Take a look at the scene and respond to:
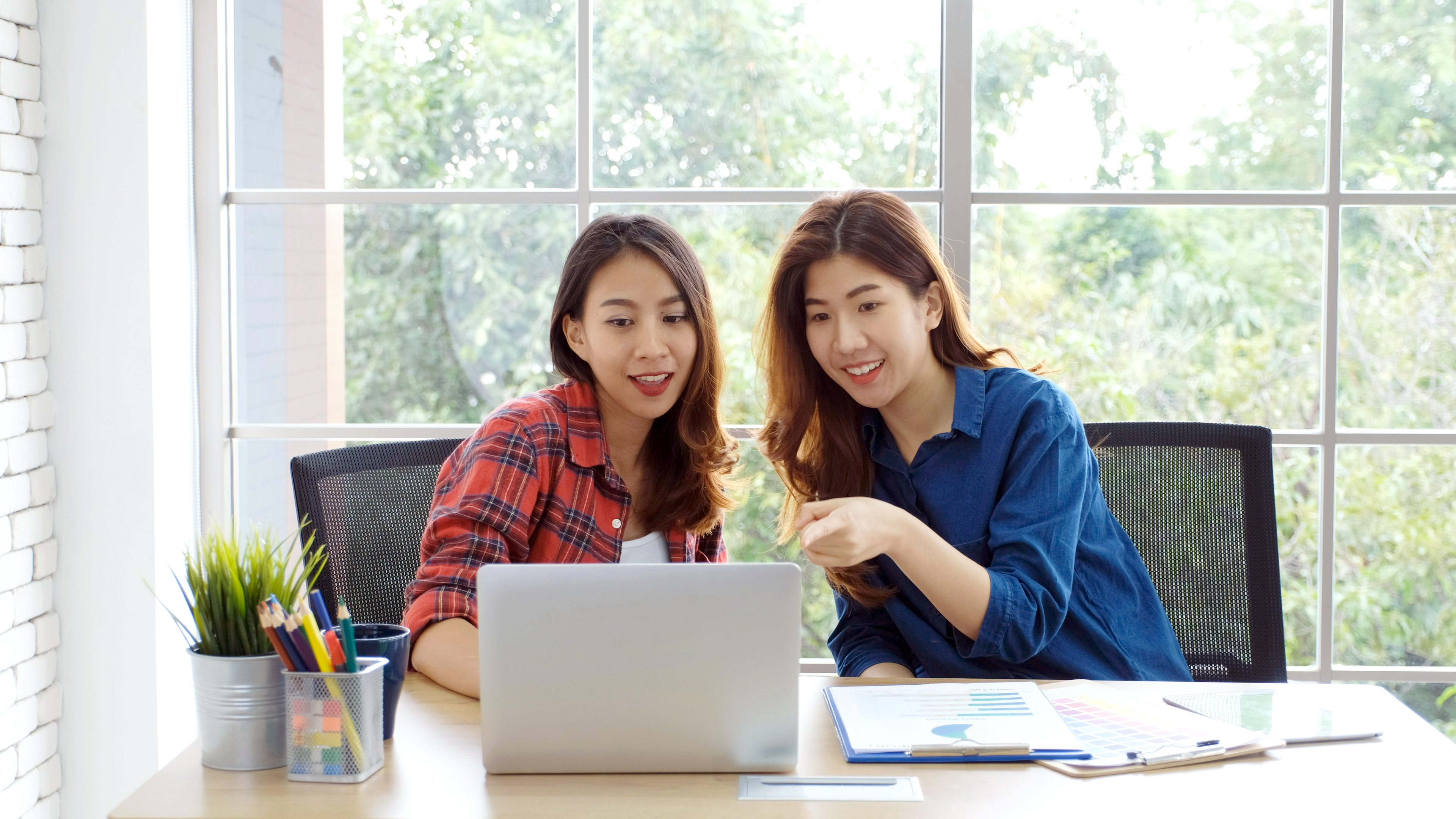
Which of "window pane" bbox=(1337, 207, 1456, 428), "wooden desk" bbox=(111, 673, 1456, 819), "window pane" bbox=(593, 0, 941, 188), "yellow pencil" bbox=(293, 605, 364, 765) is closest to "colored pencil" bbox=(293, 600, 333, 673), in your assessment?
"yellow pencil" bbox=(293, 605, 364, 765)

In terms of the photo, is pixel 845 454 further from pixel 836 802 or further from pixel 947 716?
pixel 836 802

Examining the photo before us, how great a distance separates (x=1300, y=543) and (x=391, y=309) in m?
2.03

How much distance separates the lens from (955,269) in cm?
235

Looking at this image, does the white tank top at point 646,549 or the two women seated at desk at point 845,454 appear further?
the white tank top at point 646,549

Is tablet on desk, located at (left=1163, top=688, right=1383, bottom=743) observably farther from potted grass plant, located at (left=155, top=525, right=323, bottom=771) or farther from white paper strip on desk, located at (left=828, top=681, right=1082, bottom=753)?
potted grass plant, located at (left=155, top=525, right=323, bottom=771)

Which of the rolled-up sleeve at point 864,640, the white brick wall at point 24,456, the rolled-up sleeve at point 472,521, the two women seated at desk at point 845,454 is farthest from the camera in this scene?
the white brick wall at point 24,456

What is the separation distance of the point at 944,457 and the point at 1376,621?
4.30 ft


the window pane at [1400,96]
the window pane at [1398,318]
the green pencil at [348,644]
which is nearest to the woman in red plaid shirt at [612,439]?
the green pencil at [348,644]

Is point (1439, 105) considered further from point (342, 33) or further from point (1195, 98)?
point (342, 33)

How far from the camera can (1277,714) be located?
1238 mm

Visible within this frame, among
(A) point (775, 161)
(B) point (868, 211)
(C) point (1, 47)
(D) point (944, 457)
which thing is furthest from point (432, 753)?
(C) point (1, 47)

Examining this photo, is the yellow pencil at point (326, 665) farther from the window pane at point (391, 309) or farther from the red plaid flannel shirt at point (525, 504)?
the window pane at point (391, 309)

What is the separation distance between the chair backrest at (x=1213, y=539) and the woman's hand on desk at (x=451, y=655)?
99 centimetres

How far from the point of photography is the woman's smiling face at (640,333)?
66.9 inches
